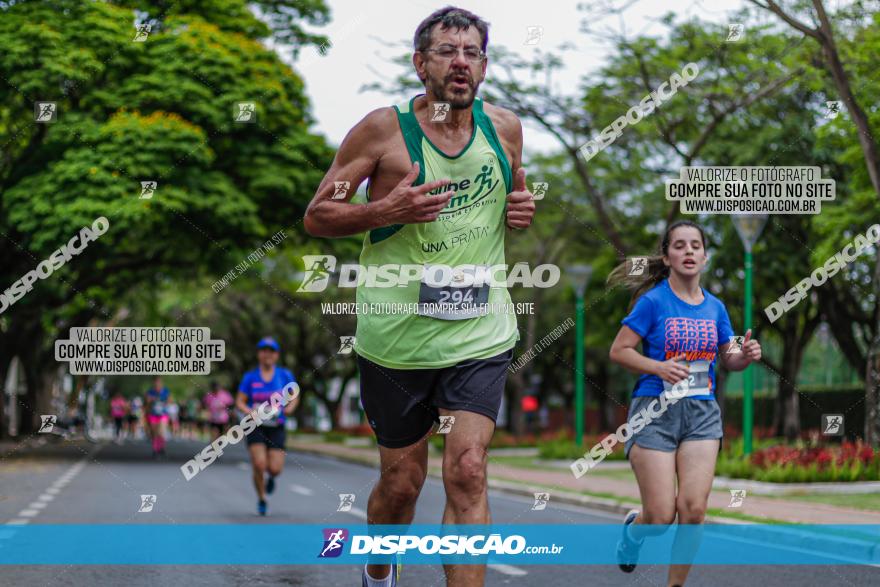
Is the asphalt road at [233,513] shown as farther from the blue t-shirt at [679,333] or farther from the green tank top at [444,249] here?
the green tank top at [444,249]

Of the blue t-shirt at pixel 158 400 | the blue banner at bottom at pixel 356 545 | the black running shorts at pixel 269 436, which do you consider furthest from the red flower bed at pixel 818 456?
the blue t-shirt at pixel 158 400

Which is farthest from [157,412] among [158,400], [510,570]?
[510,570]

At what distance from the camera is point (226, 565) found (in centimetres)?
780

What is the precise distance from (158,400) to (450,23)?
20360mm

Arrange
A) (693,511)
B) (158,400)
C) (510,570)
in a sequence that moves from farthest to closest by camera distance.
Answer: (158,400), (510,570), (693,511)

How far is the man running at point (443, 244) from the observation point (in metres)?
4.45

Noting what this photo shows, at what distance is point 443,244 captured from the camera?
14.9 feet

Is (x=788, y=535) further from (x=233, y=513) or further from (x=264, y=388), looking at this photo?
(x=233, y=513)

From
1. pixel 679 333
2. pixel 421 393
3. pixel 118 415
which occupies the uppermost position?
pixel 679 333

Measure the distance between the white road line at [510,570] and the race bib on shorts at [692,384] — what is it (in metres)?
2.22

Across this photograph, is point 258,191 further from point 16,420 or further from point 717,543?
point 16,420

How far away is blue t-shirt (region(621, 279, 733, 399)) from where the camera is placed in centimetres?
595

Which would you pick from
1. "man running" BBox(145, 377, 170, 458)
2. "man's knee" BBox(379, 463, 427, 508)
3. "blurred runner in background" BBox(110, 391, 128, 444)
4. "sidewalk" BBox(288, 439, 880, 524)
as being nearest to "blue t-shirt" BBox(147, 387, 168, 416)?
"man running" BBox(145, 377, 170, 458)

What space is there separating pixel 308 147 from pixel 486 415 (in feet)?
61.9
